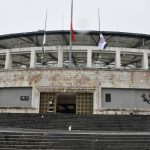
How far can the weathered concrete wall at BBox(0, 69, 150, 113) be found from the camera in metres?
25.5

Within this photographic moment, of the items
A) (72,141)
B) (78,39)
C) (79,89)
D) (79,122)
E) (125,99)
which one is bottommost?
(72,141)

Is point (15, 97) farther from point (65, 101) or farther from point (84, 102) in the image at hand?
point (84, 102)

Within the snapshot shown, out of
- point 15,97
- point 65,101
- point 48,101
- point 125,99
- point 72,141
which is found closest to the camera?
point 72,141

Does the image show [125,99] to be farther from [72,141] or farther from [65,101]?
[72,141]

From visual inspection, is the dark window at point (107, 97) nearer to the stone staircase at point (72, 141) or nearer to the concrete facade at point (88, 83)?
the concrete facade at point (88, 83)

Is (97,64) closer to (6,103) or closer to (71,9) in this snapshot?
(71,9)

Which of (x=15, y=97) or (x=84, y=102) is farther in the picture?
(x=15, y=97)

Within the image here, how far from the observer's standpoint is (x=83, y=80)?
2558 centimetres

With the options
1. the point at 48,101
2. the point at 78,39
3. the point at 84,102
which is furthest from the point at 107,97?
the point at 78,39

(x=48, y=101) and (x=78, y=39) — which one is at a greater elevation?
(x=78, y=39)

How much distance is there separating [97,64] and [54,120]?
18988 mm

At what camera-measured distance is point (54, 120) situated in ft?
60.4

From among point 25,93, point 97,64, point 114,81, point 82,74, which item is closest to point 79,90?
point 82,74

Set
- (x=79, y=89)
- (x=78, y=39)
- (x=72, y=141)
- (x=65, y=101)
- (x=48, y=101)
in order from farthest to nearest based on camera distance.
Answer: (x=78, y=39)
(x=65, y=101)
(x=48, y=101)
(x=79, y=89)
(x=72, y=141)
